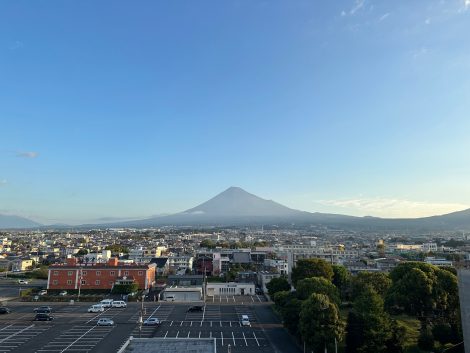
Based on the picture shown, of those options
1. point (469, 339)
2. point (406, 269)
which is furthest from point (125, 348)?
point (406, 269)

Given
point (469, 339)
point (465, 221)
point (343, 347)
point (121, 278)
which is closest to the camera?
→ point (469, 339)

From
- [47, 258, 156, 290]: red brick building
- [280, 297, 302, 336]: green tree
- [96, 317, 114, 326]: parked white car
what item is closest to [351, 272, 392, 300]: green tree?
[280, 297, 302, 336]: green tree

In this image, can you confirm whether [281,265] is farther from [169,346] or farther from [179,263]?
[169,346]

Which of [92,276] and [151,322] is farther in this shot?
[92,276]

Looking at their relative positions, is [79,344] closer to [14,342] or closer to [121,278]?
[14,342]

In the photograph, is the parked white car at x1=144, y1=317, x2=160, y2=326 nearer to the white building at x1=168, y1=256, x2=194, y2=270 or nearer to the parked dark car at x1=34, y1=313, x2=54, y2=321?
the parked dark car at x1=34, y1=313, x2=54, y2=321

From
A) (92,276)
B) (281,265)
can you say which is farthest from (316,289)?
(281,265)

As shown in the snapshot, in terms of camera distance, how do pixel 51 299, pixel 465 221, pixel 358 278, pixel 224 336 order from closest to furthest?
pixel 224 336
pixel 358 278
pixel 51 299
pixel 465 221
